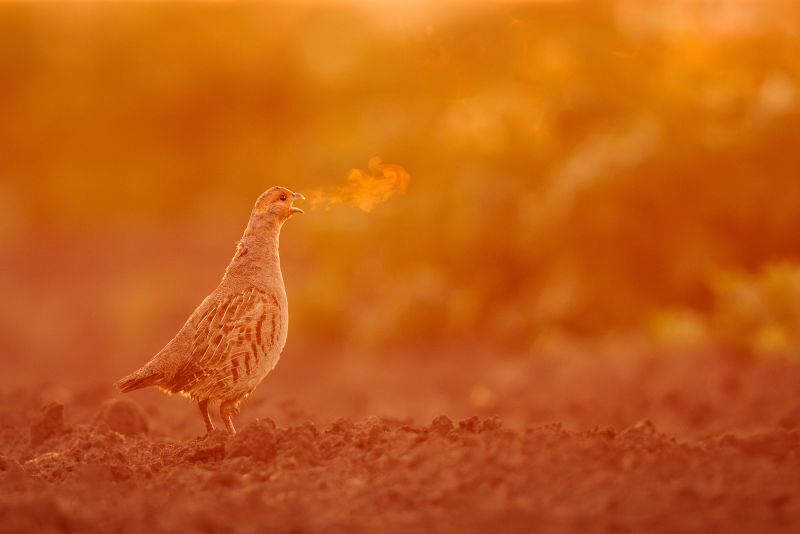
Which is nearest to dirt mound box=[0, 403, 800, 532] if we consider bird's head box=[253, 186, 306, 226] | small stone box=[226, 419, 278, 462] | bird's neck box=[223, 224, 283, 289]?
small stone box=[226, 419, 278, 462]

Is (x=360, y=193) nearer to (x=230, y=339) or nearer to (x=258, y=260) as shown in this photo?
(x=258, y=260)

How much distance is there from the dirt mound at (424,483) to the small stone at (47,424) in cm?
87

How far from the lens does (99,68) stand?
25953 millimetres

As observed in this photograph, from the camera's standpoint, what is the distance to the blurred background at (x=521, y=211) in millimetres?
13289

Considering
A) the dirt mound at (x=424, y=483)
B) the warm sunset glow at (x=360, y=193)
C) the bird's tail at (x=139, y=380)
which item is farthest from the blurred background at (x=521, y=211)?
the bird's tail at (x=139, y=380)

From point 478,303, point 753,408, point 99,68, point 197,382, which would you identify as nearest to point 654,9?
point 478,303

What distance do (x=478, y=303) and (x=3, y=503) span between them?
9.91m

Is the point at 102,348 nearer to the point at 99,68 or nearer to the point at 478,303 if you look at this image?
the point at 478,303

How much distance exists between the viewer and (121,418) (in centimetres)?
720

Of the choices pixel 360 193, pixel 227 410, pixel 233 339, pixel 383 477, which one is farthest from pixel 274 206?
pixel 383 477

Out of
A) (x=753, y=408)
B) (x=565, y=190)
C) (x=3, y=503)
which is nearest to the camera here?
(x=3, y=503)

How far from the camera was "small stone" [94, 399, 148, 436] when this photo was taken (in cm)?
716

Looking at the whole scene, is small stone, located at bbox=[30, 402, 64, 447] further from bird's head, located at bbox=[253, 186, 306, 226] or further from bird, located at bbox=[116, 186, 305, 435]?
bird's head, located at bbox=[253, 186, 306, 226]

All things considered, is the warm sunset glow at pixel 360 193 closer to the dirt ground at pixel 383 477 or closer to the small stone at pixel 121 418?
the dirt ground at pixel 383 477
